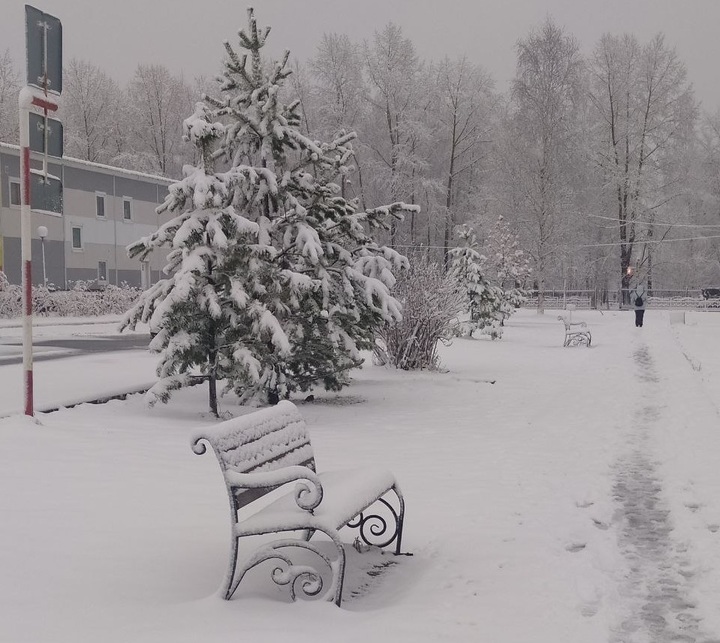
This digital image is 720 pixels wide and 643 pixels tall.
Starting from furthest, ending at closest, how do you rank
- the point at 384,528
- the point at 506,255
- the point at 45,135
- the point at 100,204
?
1. the point at 506,255
2. the point at 100,204
3. the point at 45,135
4. the point at 384,528

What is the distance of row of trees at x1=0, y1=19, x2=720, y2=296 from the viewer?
43406 millimetres

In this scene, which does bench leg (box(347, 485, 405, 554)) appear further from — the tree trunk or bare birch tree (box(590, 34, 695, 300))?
bare birch tree (box(590, 34, 695, 300))

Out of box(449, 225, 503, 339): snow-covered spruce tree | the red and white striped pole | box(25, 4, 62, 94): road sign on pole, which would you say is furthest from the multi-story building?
the red and white striped pole

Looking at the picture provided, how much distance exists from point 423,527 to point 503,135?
42002mm

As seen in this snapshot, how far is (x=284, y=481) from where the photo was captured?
4.22m

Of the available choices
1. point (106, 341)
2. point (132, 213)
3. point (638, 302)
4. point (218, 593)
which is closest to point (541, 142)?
point (638, 302)

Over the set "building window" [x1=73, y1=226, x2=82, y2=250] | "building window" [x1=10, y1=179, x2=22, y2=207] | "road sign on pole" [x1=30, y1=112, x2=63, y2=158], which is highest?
"building window" [x1=10, y1=179, x2=22, y2=207]

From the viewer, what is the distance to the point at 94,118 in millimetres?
56125

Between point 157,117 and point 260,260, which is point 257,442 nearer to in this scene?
point 260,260

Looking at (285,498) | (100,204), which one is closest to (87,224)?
(100,204)

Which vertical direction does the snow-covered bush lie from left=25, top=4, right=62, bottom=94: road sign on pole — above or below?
below

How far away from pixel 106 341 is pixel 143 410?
1212 cm

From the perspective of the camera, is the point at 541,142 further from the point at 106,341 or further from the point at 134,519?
the point at 134,519

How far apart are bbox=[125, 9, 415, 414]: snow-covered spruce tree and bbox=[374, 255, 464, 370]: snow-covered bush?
3658 millimetres
